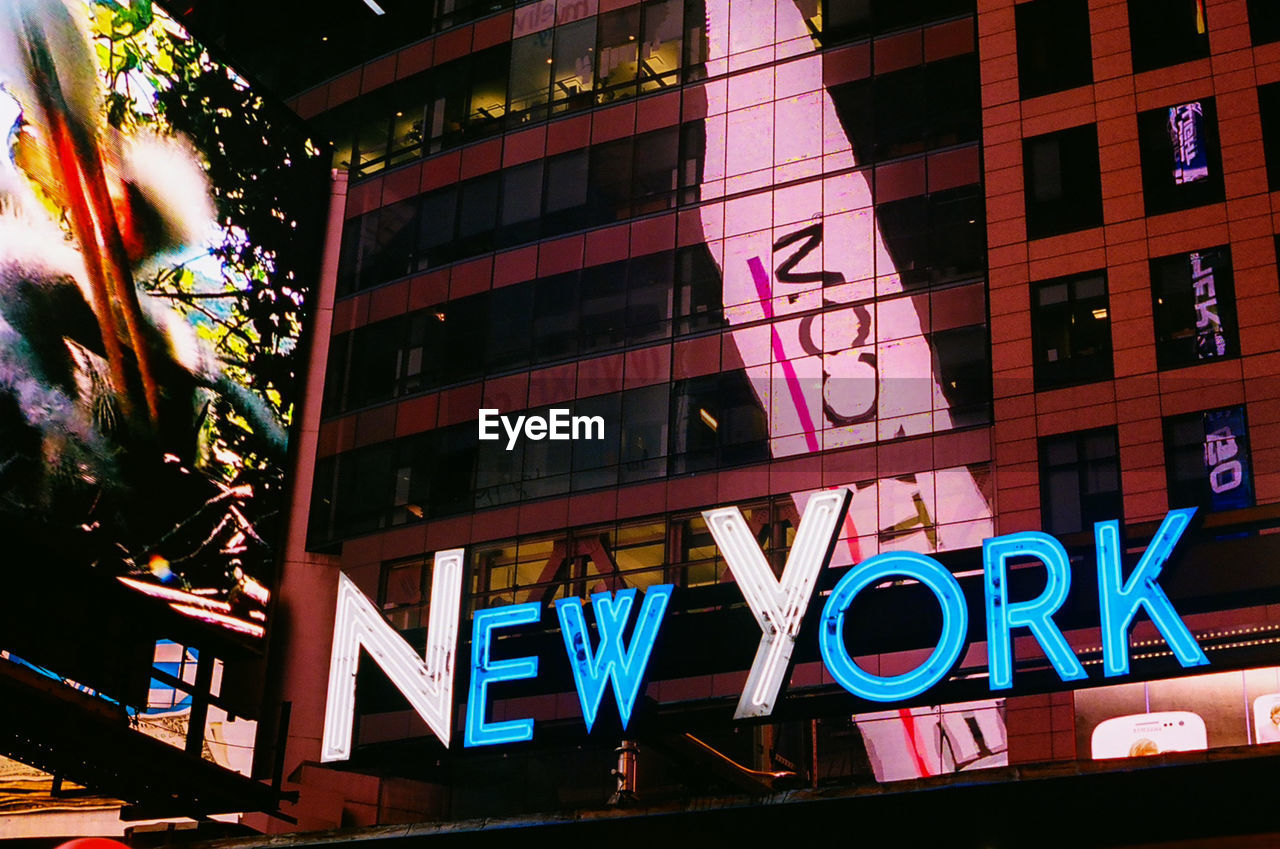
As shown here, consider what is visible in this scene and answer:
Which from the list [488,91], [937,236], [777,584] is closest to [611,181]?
[488,91]

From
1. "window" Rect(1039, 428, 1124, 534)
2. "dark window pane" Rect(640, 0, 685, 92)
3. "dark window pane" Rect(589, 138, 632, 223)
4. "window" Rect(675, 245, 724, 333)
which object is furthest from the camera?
"dark window pane" Rect(640, 0, 685, 92)

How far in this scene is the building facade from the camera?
45.6m

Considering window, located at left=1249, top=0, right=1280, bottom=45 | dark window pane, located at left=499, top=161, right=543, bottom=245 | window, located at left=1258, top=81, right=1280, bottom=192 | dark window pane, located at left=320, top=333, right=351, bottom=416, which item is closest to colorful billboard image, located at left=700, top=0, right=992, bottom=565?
dark window pane, located at left=499, top=161, right=543, bottom=245

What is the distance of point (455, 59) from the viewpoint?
60812mm

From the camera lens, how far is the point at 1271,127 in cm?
4653

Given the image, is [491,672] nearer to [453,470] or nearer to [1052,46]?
[453,470]

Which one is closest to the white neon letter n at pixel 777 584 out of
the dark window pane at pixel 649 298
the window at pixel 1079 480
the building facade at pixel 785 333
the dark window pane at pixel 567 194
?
the building facade at pixel 785 333

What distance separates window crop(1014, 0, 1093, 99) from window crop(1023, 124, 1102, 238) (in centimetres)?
170

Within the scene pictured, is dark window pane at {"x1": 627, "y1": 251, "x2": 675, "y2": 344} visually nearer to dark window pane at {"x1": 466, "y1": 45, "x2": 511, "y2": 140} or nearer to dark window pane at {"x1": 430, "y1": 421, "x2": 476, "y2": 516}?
dark window pane at {"x1": 430, "y1": 421, "x2": 476, "y2": 516}

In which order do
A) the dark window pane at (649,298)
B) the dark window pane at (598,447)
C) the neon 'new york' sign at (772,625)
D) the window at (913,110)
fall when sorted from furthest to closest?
the dark window pane at (649,298)
the dark window pane at (598,447)
the window at (913,110)
the neon 'new york' sign at (772,625)

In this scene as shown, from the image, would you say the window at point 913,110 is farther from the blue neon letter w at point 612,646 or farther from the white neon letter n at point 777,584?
the blue neon letter w at point 612,646

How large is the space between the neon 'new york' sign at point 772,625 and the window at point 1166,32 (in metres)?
23.8

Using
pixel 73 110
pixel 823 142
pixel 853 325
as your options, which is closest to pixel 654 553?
pixel 853 325

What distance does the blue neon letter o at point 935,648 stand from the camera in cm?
2903
